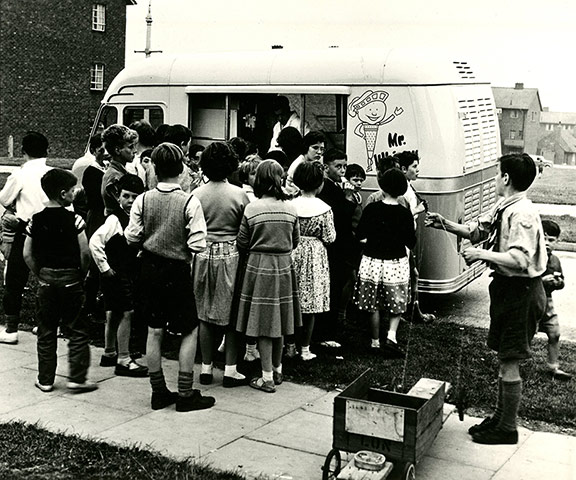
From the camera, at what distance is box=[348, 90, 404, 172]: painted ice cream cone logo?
373 inches

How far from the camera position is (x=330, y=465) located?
502 centimetres

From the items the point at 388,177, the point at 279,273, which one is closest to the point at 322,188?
the point at 388,177

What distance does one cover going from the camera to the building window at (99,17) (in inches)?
1650

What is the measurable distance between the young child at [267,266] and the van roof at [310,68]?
3328mm

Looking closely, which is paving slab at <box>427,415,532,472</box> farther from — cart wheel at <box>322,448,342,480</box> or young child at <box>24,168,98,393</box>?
young child at <box>24,168,98,393</box>

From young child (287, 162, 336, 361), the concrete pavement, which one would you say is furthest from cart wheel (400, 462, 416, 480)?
young child (287, 162, 336, 361)

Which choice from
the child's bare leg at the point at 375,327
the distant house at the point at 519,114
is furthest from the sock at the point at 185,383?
the distant house at the point at 519,114

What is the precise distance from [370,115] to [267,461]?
534 centimetres

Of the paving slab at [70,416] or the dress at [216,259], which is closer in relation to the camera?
the paving slab at [70,416]

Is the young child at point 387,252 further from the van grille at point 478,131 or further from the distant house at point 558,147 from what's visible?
the distant house at point 558,147

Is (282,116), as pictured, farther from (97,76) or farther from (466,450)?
(97,76)

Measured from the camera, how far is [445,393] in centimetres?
565

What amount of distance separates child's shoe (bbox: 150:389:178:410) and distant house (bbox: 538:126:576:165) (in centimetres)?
3929

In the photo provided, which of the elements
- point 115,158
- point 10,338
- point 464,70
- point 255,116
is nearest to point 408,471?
point 115,158
